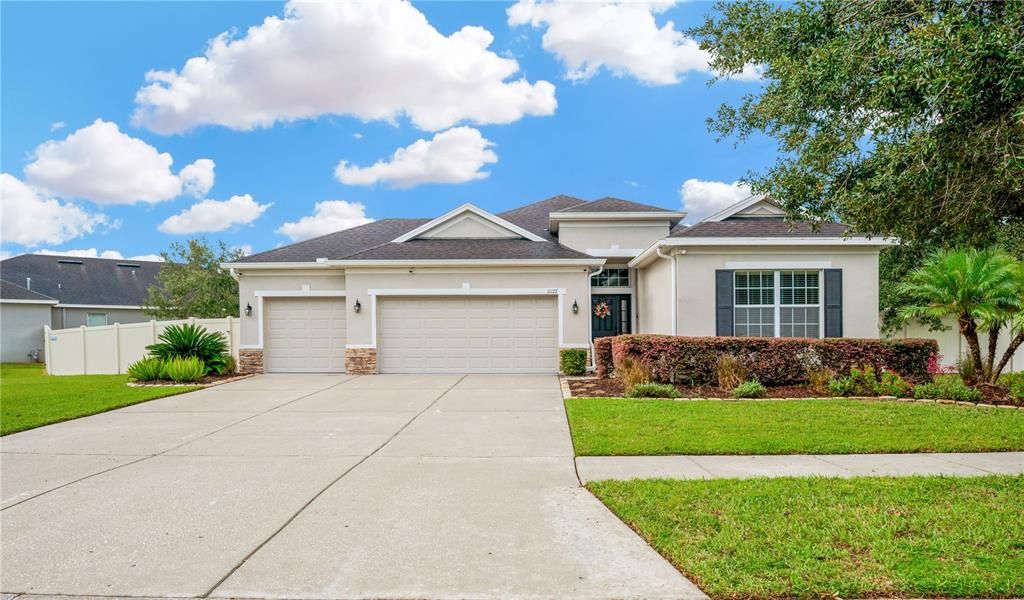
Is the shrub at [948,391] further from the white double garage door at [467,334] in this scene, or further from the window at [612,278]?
the window at [612,278]

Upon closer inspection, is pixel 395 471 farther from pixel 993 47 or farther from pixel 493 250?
pixel 493 250

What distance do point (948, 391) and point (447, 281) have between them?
10903mm

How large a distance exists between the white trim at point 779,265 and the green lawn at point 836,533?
814 cm

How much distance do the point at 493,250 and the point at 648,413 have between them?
7.78 meters

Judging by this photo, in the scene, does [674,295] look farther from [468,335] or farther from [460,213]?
[460,213]

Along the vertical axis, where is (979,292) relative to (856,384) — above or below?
above

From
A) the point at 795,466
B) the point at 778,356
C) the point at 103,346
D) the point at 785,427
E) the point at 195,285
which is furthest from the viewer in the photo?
the point at 195,285

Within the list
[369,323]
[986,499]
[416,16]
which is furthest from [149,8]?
[986,499]

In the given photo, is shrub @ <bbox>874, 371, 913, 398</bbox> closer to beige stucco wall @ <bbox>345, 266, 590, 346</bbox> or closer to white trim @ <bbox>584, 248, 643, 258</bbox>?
beige stucco wall @ <bbox>345, 266, 590, 346</bbox>

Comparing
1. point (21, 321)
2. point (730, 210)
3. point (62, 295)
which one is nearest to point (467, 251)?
point (730, 210)

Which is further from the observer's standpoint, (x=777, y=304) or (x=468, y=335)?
(x=468, y=335)

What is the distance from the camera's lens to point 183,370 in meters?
13.2

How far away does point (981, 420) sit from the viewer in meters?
7.68

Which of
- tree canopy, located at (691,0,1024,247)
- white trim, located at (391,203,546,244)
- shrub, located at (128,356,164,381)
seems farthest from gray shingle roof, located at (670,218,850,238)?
shrub, located at (128,356,164,381)
